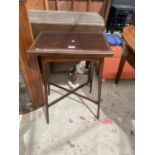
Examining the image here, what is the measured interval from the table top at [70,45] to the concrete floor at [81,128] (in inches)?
28.9

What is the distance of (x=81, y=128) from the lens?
62.4 inches

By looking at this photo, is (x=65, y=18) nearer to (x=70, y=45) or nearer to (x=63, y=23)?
(x=63, y=23)

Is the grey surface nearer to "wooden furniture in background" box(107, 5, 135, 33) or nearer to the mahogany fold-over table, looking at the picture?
the mahogany fold-over table

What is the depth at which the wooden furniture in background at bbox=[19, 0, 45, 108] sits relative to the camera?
126 centimetres

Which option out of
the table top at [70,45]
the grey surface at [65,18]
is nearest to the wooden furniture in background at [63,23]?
the grey surface at [65,18]

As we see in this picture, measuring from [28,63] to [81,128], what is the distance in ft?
2.48

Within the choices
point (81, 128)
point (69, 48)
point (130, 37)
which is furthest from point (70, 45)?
point (81, 128)

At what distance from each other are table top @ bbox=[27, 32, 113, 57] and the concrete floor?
73 centimetres

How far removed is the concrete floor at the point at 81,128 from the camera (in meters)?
1.41

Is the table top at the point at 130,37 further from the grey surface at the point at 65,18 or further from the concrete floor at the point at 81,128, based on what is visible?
the concrete floor at the point at 81,128
